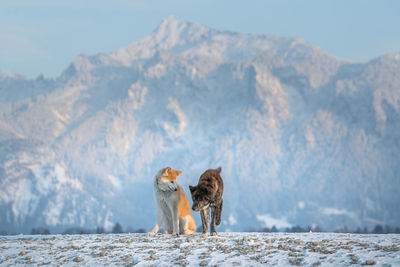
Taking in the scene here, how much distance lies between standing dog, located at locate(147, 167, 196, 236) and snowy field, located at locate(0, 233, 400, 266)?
3.14 feet

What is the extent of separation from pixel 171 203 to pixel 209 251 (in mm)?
4501

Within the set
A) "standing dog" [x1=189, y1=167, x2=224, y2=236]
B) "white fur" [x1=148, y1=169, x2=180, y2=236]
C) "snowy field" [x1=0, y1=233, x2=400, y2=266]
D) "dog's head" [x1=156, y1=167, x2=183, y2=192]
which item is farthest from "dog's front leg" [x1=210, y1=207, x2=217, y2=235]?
"dog's head" [x1=156, y1=167, x2=183, y2=192]

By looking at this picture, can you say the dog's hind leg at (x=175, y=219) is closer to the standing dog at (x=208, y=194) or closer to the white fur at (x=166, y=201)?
the white fur at (x=166, y=201)

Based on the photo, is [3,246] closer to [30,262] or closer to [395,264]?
[30,262]

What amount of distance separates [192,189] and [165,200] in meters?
2.59

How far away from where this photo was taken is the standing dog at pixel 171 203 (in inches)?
1158

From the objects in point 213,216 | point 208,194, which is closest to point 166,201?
point 213,216

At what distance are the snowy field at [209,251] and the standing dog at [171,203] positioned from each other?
3.14 feet

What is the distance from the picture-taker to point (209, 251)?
85.9 feet

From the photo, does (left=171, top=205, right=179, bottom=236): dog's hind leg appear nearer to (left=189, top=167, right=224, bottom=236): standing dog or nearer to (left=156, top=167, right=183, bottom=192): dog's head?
(left=156, top=167, right=183, bottom=192): dog's head

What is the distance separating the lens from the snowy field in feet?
77.7

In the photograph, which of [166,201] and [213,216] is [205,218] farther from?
[166,201]

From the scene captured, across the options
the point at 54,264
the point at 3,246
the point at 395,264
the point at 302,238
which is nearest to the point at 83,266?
the point at 54,264

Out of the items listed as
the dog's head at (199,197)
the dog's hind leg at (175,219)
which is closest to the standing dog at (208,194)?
the dog's head at (199,197)
